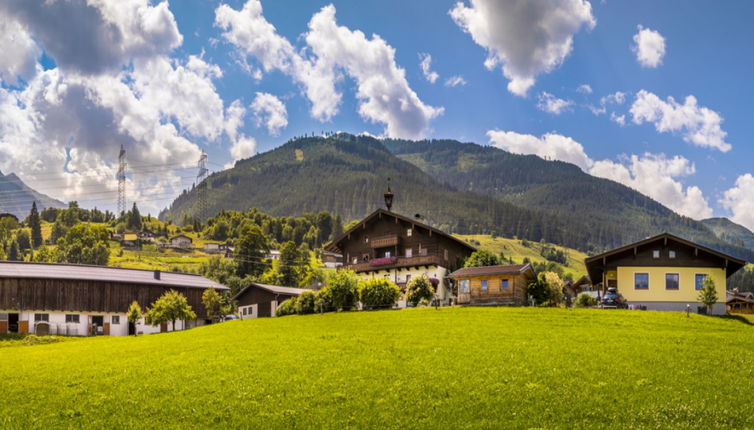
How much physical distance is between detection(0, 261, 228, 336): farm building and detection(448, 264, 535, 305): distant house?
38361 millimetres

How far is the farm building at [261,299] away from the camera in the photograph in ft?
280

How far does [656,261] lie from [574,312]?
16174 mm

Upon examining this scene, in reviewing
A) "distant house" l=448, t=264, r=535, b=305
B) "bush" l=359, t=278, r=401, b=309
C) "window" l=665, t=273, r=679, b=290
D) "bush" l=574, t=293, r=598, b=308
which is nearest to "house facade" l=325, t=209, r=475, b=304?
"distant house" l=448, t=264, r=535, b=305

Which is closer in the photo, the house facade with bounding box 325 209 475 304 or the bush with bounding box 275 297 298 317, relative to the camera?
the bush with bounding box 275 297 298 317

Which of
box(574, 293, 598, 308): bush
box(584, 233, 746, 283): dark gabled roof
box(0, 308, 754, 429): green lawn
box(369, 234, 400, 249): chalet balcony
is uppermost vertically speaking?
box(369, 234, 400, 249): chalet balcony

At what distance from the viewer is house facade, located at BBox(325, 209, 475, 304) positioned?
254 ft

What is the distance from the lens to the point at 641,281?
56.3m

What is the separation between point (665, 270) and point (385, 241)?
35831mm

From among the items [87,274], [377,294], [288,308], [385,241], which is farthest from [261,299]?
[377,294]

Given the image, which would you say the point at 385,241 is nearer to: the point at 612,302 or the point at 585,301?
the point at 585,301

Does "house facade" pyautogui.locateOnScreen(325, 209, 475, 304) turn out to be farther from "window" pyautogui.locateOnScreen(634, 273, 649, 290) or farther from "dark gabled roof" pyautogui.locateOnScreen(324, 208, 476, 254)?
"window" pyautogui.locateOnScreen(634, 273, 649, 290)

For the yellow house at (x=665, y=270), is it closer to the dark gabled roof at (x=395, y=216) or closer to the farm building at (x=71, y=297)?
the dark gabled roof at (x=395, y=216)

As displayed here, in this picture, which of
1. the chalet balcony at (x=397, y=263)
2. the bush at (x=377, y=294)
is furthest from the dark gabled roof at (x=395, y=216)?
the bush at (x=377, y=294)

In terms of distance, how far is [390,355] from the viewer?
29.8 meters
